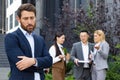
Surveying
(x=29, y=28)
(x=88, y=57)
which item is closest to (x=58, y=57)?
(x=88, y=57)

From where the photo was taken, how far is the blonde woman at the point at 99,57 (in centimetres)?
926

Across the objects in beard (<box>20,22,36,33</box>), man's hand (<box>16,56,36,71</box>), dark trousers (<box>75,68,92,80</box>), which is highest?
beard (<box>20,22,36,33</box>)

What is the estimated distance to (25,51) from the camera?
4.21m

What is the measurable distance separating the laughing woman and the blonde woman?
2.25 ft

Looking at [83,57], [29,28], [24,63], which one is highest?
[29,28]

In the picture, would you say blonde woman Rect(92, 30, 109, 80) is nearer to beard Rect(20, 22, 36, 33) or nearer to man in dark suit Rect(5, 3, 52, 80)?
man in dark suit Rect(5, 3, 52, 80)

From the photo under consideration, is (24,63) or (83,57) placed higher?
(24,63)

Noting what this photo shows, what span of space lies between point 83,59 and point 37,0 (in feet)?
62.2

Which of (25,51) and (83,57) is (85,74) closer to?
(83,57)

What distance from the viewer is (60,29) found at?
18484 mm

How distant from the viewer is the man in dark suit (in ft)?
13.5

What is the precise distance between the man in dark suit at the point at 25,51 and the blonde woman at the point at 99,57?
505 cm

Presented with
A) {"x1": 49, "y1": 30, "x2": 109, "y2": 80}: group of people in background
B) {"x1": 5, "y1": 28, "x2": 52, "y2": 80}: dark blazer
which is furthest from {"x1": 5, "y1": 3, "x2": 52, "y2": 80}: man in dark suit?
{"x1": 49, "y1": 30, "x2": 109, "y2": 80}: group of people in background

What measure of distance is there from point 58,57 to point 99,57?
0.85 m
